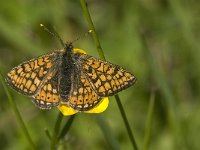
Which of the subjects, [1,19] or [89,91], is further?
[1,19]

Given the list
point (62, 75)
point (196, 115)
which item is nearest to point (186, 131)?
point (196, 115)

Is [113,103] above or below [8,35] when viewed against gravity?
below

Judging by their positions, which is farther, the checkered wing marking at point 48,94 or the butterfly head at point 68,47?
the butterfly head at point 68,47

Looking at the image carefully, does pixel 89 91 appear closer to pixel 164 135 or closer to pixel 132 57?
pixel 164 135

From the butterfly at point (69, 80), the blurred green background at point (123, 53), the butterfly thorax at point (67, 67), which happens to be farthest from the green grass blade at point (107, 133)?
the blurred green background at point (123, 53)

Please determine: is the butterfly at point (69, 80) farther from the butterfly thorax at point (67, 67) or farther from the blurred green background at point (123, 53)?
the blurred green background at point (123, 53)

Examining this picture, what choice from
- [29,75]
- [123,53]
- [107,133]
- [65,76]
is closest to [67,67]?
[65,76]
